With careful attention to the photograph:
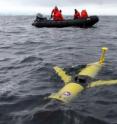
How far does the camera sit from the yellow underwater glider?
31.0ft

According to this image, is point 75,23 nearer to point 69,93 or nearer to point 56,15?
point 56,15

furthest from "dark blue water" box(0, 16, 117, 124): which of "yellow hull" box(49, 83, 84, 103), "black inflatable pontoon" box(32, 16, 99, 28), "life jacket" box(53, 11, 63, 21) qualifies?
"life jacket" box(53, 11, 63, 21)

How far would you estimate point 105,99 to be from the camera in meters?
10.0

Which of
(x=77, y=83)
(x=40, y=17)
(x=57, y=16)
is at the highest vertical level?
(x=77, y=83)

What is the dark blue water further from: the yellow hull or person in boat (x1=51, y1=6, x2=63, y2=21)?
person in boat (x1=51, y1=6, x2=63, y2=21)

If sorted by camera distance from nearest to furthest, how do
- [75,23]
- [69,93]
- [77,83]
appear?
1. [69,93]
2. [77,83]
3. [75,23]

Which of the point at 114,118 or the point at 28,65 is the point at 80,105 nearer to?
the point at 114,118

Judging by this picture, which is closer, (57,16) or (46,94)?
(46,94)

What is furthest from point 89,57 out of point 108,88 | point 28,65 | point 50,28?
point 50,28

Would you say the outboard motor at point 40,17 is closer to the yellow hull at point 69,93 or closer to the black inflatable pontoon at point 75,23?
the black inflatable pontoon at point 75,23

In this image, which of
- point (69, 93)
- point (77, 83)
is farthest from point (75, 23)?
point (69, 93)

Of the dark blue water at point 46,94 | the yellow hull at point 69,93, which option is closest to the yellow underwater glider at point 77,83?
the yellow hull at point 69,93

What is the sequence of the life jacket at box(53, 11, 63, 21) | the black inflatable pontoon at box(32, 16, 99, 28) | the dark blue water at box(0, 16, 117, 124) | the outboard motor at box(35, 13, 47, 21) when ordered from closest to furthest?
the dark blue water at box(0, 16, 117, 124) < the black inflatable pontoon at box(32, 16, 99, 28) < the life jacket at box(53, 11, 63, 21) < the outboard motor at box(35, 13, 47, 21)

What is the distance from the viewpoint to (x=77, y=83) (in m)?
10.6
